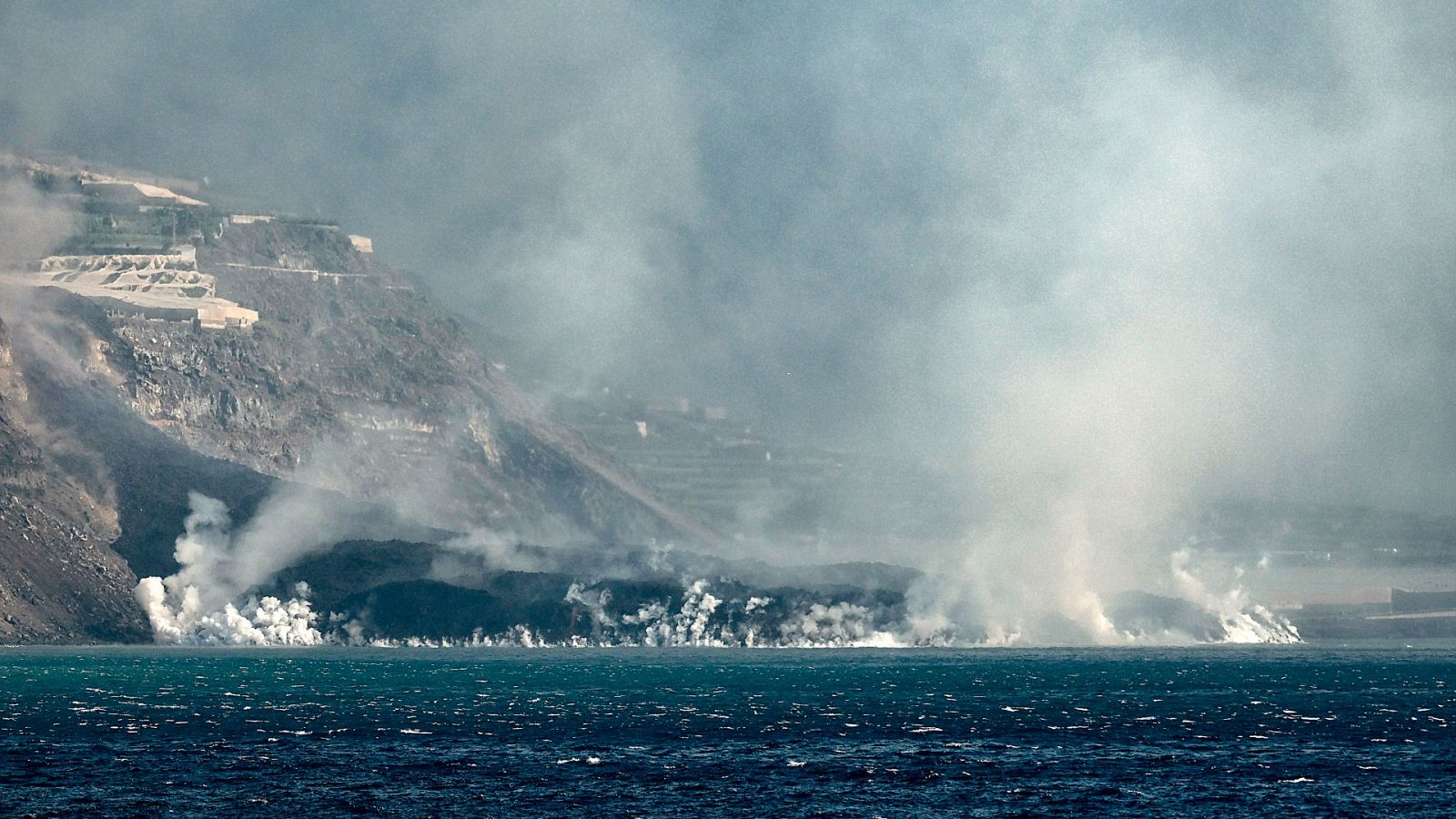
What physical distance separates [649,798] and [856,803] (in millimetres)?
20484

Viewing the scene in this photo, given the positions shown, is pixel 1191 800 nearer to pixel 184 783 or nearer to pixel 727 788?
pixel 727 788

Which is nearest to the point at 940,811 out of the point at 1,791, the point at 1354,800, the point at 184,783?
the point at 1354,800

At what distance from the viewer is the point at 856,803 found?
18800 centimetres

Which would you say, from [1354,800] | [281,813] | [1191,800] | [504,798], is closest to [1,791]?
[281,813]

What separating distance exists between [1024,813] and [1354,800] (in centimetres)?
3581

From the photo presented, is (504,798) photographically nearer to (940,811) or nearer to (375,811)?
(375,811)

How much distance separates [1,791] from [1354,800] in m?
134

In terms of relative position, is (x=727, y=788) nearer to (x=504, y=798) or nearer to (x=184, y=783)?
(x=504, y=798)

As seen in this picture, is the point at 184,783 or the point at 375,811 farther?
the point at 184,783

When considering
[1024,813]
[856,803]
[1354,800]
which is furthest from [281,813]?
[1354,800]

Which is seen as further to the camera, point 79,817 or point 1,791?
point 1,791

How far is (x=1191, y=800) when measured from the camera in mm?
190125

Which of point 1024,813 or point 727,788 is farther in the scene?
point 727,788

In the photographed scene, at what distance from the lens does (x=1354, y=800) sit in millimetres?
190750
